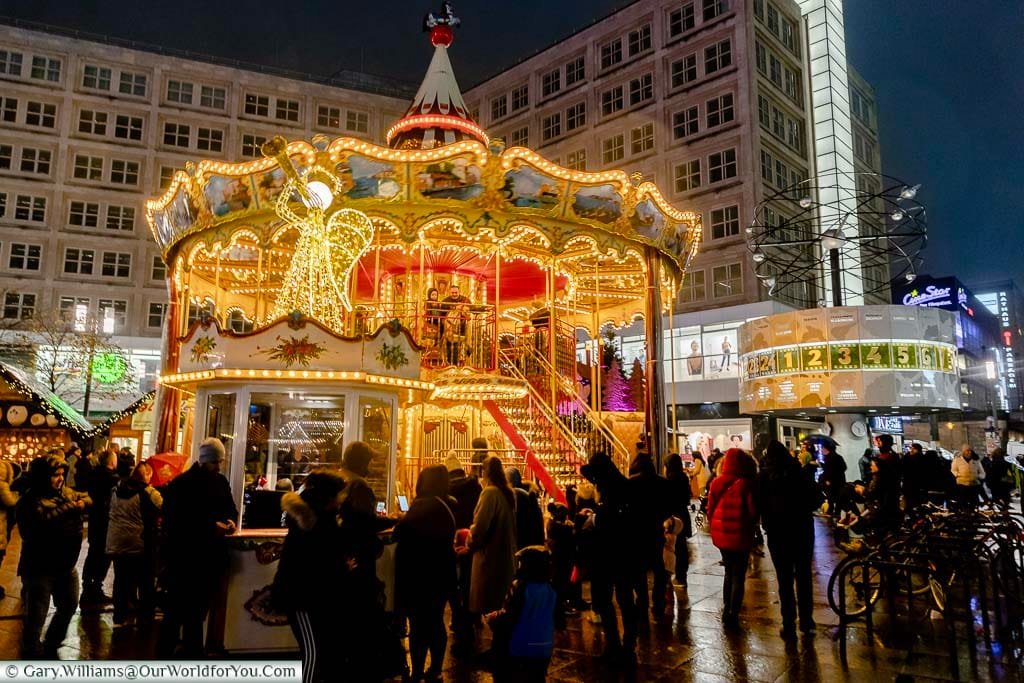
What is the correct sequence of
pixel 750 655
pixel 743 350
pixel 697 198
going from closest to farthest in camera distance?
pixel 750 655 < pixel 743 350 < pixel 697 198

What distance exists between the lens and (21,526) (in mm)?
5387

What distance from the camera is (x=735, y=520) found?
659 centimetres

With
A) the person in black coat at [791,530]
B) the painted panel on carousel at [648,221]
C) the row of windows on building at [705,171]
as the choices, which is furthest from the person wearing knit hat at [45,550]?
the row of windows on building at [705,171]

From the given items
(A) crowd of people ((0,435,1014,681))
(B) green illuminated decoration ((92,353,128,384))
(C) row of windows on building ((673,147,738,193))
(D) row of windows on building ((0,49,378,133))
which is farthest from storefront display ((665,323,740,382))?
(B) green illuminated decoration ((92,353,128,384))

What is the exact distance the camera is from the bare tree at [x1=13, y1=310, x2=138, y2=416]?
3002 centimetres

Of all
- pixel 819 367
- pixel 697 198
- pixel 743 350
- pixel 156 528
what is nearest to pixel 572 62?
pixel 697 198

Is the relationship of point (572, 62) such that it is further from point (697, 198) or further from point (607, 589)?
point (607, 589)

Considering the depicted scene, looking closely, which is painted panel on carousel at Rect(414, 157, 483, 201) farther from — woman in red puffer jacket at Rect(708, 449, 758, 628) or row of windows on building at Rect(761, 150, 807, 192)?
row of windows on building at Rect(761, 150, 807, 192)

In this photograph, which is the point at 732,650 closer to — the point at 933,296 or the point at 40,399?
the point at 40,399

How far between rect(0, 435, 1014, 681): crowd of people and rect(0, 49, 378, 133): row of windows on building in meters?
35.5

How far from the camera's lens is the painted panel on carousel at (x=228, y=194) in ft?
38.0

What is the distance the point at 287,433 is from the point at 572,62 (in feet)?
112

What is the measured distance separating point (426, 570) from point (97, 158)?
3882 centimetres

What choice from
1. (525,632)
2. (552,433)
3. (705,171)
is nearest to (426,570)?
(525,632)
